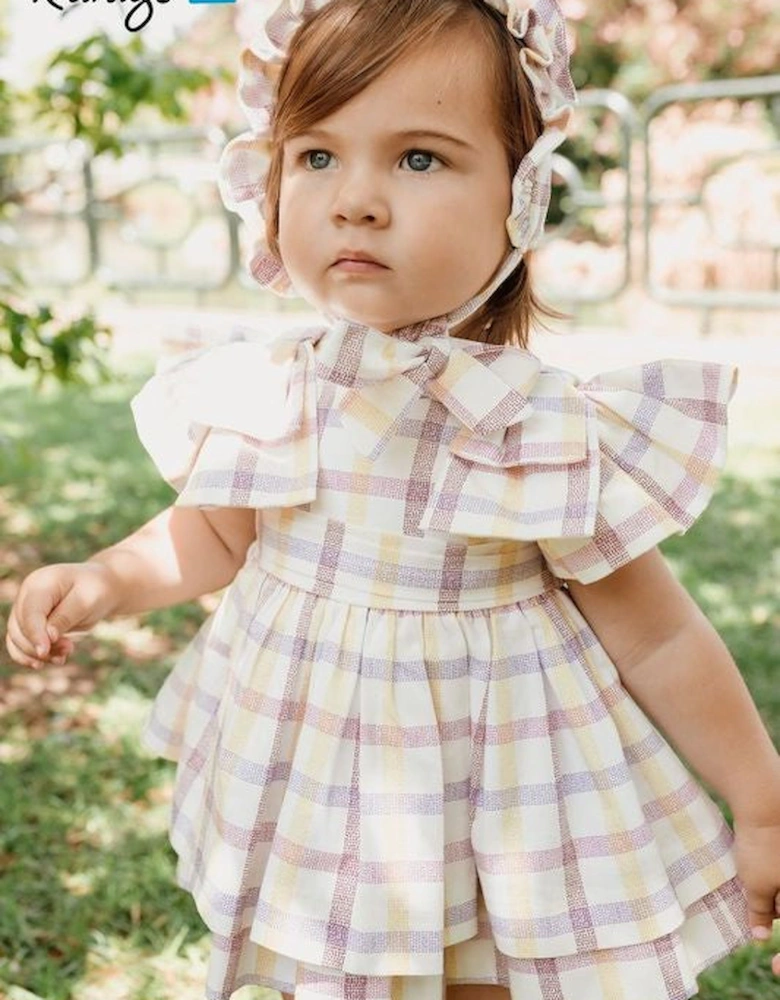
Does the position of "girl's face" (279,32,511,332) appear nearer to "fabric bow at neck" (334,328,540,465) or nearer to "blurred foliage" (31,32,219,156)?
"fabric bow at neck" (334,328,540,465)

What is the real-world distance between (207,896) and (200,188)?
7886 millimetres

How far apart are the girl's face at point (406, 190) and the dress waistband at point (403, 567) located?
0.25 m

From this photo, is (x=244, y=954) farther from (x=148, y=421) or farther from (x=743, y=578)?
(x=743, y=578)

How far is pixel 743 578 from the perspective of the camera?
395 centimetres

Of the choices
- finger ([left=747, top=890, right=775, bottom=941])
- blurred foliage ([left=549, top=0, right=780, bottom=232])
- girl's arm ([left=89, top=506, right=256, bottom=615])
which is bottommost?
finger ([left=747, top=890, right=775, bottom=941])

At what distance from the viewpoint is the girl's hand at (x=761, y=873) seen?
5.10 feet

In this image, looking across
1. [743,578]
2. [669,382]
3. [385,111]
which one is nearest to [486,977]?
[669,382]

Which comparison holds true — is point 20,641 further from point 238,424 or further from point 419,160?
point 419,160

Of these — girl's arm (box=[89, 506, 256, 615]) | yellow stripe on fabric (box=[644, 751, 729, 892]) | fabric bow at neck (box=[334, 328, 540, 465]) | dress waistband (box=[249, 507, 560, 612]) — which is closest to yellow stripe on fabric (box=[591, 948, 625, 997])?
yellow stripe on fabric (box=[644, 751, 729, 892])

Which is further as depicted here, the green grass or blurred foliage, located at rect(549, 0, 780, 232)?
blurred foliage, located at rect(549, 0, 780, 232)

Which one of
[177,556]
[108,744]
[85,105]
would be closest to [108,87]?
[85,105]

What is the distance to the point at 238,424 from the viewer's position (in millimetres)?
1583

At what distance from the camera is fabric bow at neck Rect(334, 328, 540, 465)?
1.47 metres

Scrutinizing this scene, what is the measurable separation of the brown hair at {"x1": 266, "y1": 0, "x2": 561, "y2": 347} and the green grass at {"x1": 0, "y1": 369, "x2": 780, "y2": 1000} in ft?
4.41
